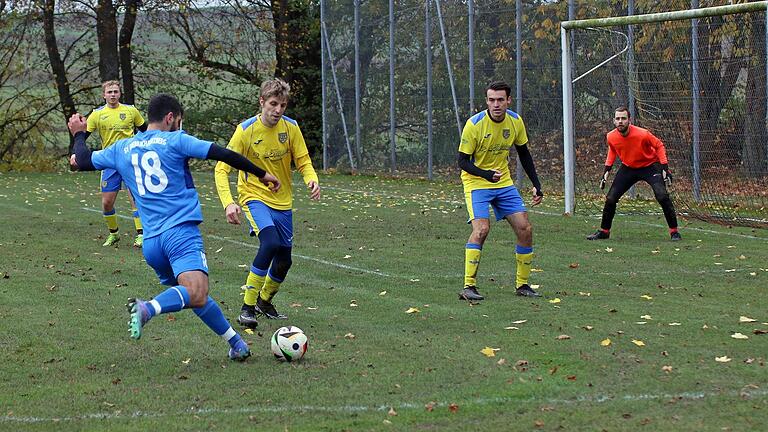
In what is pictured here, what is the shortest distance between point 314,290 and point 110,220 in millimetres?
4837

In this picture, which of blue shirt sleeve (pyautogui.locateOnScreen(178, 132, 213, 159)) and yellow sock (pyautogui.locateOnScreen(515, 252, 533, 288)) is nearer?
blue shirt sleeve (pyautogui.locateOnScreen(178, 132, 213, 159))

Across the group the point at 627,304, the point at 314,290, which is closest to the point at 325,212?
the point at 314,290

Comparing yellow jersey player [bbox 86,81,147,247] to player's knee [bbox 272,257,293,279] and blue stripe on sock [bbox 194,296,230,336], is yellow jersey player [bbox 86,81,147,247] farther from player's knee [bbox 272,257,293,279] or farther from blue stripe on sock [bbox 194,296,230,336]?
blue stripe on sock [bbox 194,296,230,336]

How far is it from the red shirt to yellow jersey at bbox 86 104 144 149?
20.1 ft

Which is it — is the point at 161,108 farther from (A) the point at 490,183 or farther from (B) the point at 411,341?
(A) the point at 490,183

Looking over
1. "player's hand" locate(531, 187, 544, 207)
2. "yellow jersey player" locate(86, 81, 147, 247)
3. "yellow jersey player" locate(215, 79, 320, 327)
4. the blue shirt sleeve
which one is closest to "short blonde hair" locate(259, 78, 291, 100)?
"yellow jersey player" locate(215, 79, 320, 327)

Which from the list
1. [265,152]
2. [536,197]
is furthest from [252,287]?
A: [536,197]

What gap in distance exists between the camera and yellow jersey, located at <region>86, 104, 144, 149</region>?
49.4ft

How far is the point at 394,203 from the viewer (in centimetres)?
2059

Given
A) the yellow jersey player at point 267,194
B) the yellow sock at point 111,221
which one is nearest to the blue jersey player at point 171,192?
the yellow jersey player at point 267,194

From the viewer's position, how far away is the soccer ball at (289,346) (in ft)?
25.4

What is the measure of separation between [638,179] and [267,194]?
7.23 m

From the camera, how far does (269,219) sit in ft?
30.3

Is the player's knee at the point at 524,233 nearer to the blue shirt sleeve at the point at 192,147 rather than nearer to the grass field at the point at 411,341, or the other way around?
the grass field at the point at 411,341
